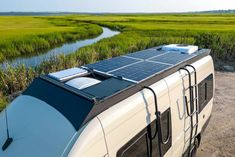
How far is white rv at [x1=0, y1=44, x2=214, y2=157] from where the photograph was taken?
2.70 meters

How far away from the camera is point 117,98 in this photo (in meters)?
3.22

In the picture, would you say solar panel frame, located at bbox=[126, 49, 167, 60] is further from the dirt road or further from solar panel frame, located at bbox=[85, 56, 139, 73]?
the dirt road

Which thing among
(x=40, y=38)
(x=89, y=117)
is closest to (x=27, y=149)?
(x=89, y=117)

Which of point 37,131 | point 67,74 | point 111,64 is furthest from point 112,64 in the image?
point 37,131

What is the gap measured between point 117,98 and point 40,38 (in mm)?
31290

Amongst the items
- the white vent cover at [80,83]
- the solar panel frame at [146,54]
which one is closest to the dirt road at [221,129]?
the solar panel frame at [146,54]

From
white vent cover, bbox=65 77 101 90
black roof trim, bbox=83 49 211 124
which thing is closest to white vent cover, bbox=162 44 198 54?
black roof trim, bbox=83 49 211 124

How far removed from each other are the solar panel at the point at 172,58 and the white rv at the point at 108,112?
0.02 metres

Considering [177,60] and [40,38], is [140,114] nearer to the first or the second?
[177,60]

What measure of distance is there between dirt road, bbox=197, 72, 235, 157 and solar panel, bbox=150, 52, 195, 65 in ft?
8.12

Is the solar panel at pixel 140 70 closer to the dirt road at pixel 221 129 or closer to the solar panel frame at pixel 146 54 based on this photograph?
the solar panel frame at pixel 146 54

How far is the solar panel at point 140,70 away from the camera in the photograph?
13.1 feet

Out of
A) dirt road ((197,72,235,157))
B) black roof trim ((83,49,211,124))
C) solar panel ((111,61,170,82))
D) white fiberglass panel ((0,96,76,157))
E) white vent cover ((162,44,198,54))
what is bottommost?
dirt road ((197,72,235,157))

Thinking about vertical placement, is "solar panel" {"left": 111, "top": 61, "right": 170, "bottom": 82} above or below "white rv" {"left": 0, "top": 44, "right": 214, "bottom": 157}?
above
